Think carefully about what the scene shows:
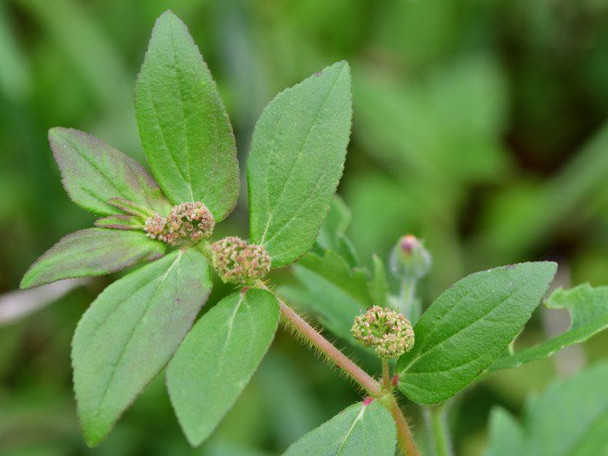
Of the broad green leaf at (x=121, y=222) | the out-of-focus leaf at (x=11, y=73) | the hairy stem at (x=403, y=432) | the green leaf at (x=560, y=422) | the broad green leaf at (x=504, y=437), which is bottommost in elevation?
the out-of-focus leaf at (x=11, y=73)

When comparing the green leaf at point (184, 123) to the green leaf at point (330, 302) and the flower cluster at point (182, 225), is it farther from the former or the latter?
the green leaf at point (330, 302)

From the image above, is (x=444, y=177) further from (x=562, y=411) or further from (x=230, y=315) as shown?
(x=230, y=315)

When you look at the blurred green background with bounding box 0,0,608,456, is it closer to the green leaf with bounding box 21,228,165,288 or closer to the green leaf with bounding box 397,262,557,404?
the green leaf with bounding box 397,262,557,404

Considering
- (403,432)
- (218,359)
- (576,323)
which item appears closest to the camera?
(218,359)

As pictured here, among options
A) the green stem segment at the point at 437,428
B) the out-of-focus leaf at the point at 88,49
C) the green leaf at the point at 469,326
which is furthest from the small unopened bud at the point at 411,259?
the out-of-focus leaf at the point at 88,49

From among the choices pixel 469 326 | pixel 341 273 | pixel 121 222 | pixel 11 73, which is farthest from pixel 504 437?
pixel 11 73

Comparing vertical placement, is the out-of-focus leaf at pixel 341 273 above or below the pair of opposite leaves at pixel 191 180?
below

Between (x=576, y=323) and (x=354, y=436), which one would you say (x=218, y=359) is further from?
(x=576, y=323)
